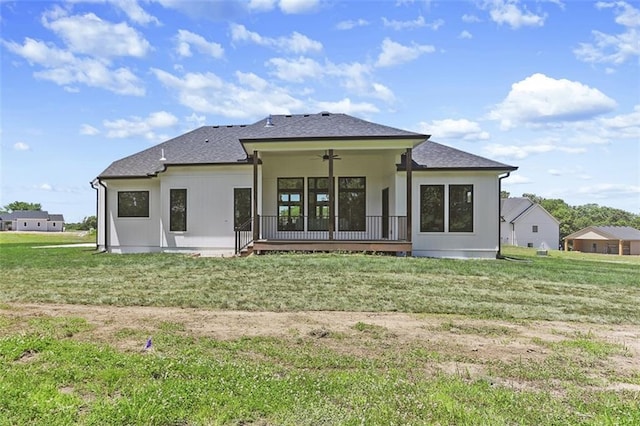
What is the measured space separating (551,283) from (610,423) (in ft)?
22.6

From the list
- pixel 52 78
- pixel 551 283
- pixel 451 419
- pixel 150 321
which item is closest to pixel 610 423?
pixel 451 419

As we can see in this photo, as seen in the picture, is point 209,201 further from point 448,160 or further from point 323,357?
point 323,357

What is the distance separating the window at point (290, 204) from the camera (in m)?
15.7

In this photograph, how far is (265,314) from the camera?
5.62 meters

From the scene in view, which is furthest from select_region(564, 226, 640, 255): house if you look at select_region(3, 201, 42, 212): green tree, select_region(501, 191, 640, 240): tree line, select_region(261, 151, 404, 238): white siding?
select_region(3, 201, 42, 212): green tree

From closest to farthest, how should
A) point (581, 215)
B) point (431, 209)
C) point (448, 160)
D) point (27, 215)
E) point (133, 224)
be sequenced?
point (431, 209)
point (448, 160)
point (133, 224)
point (27, 215)
point (581, 215)

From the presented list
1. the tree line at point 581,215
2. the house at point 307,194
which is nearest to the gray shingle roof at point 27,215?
the house at point 307,194

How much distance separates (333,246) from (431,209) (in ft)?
12.2

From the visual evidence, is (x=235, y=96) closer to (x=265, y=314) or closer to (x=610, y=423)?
(x=265, y=314)

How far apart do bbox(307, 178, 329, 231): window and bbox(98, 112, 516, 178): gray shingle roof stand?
2.16 m

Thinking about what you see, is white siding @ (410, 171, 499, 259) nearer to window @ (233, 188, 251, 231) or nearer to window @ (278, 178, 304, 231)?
window @ (278, 178, 304, 231)

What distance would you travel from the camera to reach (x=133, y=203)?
16.0 meters

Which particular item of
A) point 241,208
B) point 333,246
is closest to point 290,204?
point 241,208

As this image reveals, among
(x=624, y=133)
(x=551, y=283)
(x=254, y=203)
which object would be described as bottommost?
(x=551, y=283)
